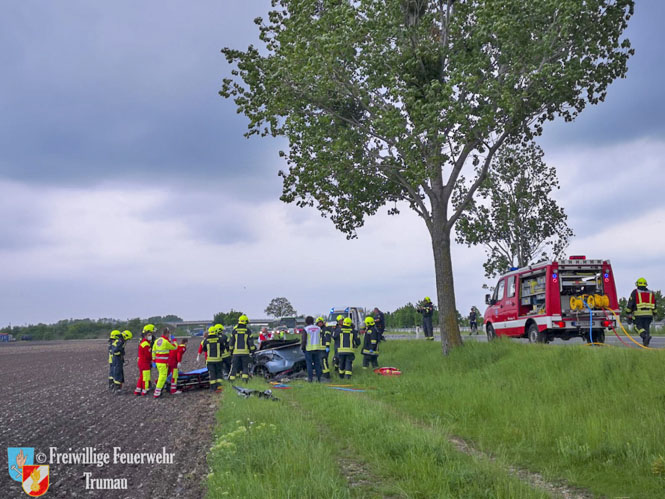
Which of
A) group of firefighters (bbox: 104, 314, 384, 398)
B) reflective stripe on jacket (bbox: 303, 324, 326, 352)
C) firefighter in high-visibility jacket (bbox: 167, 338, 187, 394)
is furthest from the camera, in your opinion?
reflective stripe on jacket (bbox: 303, 324, 326, 352)

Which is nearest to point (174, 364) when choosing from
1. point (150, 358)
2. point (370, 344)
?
point (150, 358)

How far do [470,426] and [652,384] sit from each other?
3.46 meters

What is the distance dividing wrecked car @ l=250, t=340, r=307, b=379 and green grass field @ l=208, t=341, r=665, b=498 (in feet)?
11.7

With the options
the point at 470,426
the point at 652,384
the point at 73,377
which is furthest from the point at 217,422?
the point at 73,377

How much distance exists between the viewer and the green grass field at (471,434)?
5598 mm

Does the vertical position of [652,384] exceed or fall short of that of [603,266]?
it falls short

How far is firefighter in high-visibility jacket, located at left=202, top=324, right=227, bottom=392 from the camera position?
49.9 feet

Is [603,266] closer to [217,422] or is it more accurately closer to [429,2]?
[429,2]

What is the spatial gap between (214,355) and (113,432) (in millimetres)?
5826

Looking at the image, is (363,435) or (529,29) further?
(529,29)

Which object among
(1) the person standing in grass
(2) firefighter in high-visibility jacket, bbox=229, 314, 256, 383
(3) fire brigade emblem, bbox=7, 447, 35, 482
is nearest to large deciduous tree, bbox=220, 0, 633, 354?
(2) firefighter in high-visibility jacket, bbox=229, 314, 256, 383

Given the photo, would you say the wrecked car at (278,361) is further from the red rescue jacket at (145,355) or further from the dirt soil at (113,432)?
the red rescue jacket at (145,355)

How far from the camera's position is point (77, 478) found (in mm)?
6938

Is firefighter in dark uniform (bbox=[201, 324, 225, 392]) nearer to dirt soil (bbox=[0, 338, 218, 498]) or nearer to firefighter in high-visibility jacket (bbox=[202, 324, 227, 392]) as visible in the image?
firefighter in high-visibility jacket (bbox=[202, 324, 227, 392])
